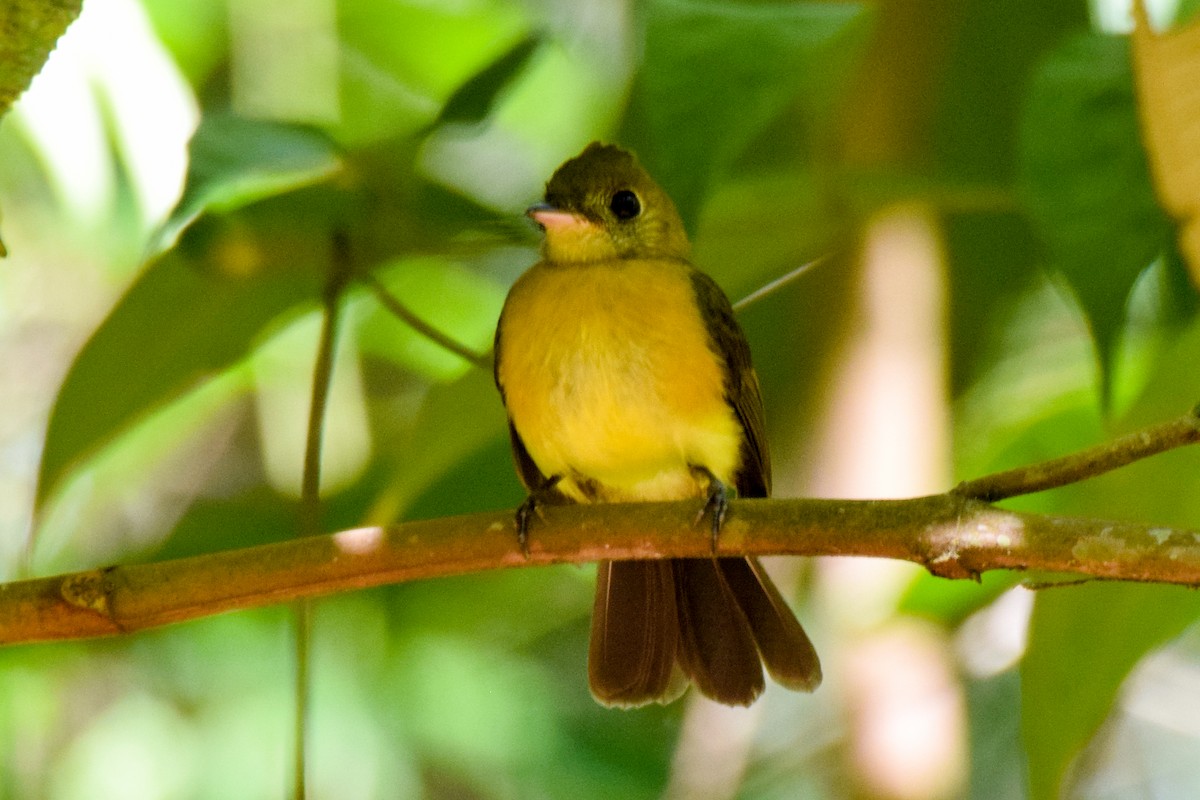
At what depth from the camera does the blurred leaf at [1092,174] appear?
1838mm

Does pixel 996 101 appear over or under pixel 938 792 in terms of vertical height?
over

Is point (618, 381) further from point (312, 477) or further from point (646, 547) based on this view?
point (646, 547)

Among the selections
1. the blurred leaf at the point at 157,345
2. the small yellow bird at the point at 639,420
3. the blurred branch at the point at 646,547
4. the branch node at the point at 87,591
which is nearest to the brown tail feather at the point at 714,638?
the small yellow bird at the point at 639,420

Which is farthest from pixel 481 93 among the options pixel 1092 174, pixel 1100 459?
pixel 1100 459

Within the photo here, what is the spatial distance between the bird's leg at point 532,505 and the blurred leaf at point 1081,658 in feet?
2.27

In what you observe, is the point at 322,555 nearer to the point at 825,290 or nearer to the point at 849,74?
the point at 825,290

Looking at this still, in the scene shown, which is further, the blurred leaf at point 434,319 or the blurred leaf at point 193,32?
the blurred leaf at point 193,32

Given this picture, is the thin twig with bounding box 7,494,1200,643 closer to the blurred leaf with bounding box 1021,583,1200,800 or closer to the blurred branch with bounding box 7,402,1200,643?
the blurred branch with bounding box 7,402,1200,643

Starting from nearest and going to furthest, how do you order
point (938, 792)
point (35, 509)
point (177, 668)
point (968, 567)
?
1. point (968, 567)
2. point (35, 509)
3. point (938, 792)
4. point (177, 668)

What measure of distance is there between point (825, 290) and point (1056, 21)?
31.0 inches

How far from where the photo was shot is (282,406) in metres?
3.31

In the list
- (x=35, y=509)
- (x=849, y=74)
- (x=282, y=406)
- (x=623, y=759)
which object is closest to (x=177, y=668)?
(x=282, y=406)

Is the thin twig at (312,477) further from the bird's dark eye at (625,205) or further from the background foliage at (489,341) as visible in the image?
the bird's dark eye at (625,205)

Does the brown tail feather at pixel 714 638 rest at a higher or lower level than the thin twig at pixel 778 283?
lower
